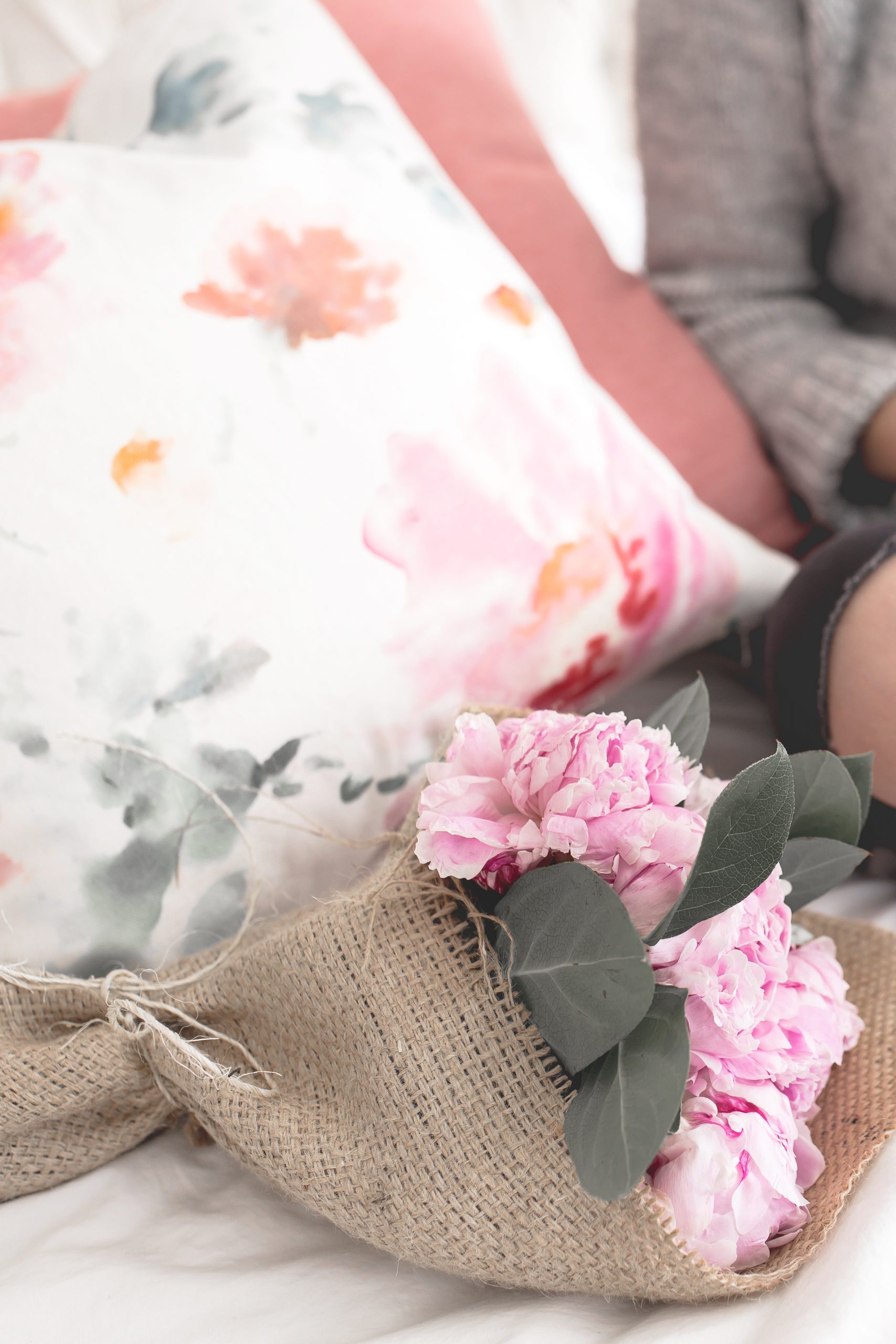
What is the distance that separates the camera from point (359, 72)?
0.52 m

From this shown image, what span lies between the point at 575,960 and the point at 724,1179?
0.08 m

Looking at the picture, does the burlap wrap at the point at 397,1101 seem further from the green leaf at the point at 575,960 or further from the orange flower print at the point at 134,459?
the orange flower print at the point at 134,459

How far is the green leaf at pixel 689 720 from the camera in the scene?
0.38m

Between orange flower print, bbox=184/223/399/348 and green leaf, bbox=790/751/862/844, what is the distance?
28 cm

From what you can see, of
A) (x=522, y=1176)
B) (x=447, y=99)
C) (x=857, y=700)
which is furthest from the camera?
(x=447, y=99)

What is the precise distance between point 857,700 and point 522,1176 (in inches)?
11.1

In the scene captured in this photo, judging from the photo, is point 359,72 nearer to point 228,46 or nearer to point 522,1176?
point 228,46

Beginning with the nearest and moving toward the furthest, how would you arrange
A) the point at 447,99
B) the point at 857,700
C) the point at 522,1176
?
1. the point at 522,1176
2. the point at 857,700
3. the point at 447,99

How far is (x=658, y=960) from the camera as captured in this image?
0.30 m

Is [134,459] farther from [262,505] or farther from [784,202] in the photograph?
[784,202]

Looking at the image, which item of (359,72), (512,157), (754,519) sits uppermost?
(359,72)

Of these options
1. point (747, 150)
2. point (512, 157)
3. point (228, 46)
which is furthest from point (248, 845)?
point (747, 150)

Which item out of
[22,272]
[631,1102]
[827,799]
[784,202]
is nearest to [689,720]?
[827,799]

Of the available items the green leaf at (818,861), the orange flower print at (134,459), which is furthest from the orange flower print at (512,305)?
the green leaf at (818,861)
